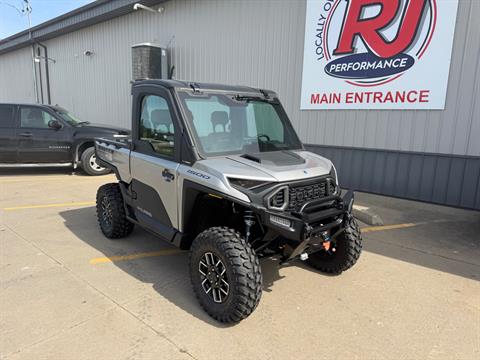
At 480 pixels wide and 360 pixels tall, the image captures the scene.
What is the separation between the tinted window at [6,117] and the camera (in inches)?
361

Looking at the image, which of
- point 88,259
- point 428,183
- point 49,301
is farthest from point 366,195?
point 49,301

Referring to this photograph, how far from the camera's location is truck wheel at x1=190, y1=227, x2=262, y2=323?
2.79 m

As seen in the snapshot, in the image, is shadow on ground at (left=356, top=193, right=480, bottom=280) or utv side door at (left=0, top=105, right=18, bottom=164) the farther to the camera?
utv side door at (left=0, top=105, right=18, bottom=164)

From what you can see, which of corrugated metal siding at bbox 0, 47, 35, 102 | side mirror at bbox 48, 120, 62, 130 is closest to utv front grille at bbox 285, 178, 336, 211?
side mirror at bbox 48, 120, 62, 130

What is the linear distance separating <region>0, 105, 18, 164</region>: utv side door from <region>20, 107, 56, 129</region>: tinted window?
23cm

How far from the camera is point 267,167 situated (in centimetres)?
314

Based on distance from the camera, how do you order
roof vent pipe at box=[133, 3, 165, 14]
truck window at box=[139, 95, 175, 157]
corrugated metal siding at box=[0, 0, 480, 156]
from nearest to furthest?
1. truck window at box=[139, 95, 175, 157]
2. corrugated metal siding at box=[0, 0, 480, 156]
3. roof vent pipe at box=[133, 3, 165, 14]

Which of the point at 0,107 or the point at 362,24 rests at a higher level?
the point at 362,24

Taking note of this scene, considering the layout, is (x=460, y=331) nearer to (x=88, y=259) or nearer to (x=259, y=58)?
(x=88, y=259)

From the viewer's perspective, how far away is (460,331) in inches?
115

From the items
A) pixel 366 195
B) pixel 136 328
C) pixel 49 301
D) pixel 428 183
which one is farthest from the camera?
pixel 366 195

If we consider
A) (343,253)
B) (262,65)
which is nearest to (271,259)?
(343,253)

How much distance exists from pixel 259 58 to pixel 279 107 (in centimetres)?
565

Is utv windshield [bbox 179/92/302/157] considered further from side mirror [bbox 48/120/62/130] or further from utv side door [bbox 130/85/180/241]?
side mirror [bbox 48/120/62/130]
